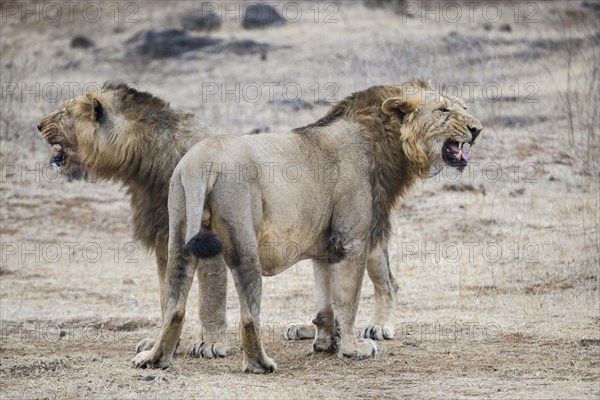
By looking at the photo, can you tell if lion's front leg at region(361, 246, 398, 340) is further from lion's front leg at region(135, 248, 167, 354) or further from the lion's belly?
lion's front leg at region(135, 248, 167, 354)

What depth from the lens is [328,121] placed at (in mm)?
6895

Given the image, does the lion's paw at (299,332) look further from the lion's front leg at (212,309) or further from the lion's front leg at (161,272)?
the lion's front leg at (161,272)

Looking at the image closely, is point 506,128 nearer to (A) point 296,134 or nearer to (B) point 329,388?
(A) point 296,134

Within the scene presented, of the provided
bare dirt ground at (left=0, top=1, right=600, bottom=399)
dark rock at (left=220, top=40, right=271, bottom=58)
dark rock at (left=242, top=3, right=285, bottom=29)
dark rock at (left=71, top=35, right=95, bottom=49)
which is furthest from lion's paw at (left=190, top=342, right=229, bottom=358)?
dark rock at (left=71, top=35, right=95, bottom=49)

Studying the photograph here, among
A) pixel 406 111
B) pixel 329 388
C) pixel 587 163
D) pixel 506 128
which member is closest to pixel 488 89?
pixel 506 128

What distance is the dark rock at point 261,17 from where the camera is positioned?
23.5 meters

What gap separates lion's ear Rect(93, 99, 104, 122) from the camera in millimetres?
6875

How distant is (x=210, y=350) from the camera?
22.0ft

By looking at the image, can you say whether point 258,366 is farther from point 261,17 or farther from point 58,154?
point 261,17

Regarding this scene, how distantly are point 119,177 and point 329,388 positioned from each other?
2.16m

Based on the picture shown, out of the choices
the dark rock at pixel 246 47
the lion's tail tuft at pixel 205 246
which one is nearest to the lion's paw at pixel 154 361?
the lion's tail tuft at pixel 205 246

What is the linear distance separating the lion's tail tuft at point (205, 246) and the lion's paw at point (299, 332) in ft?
7.29

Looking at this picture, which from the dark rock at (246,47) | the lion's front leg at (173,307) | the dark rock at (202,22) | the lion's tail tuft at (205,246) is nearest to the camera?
the lion's tail tuft at (205,246)

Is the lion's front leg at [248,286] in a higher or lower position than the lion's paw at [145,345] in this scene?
higher
